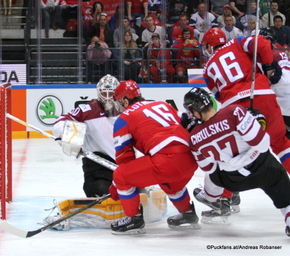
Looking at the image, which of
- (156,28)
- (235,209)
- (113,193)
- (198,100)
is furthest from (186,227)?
(156,28)

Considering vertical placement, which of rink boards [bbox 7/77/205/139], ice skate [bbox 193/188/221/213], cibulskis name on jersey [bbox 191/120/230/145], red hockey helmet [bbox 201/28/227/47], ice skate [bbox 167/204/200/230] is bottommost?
ice skate [bbox 167/204/200/230]

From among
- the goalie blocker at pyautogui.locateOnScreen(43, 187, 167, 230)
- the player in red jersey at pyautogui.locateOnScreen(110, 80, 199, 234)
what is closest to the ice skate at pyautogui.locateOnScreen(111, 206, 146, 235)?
the player in red jersey at pyautogui.locateOnScreen(110, 80, 199, 234)

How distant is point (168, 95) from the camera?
27.5ft

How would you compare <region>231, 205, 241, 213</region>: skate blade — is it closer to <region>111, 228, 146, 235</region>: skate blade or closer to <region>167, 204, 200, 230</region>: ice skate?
<region>167, 204, 200, 230</region>: ice skate

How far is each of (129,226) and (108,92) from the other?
101cm

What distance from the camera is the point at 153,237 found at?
3557 millimetres

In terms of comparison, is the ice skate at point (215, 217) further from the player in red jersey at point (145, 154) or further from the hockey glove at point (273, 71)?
the hockey glove at point (273, 71)

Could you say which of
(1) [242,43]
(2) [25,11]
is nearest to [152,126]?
(1) [242,43]


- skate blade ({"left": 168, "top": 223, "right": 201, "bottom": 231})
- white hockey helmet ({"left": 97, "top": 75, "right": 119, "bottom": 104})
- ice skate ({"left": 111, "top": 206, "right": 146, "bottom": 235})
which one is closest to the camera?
ice skate ({"left": 111, "top": 206, "right": 146, "bottom": 235})

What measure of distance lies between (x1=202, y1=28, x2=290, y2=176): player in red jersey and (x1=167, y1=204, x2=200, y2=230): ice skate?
719 mm

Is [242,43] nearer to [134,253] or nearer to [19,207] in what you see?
[134,253]

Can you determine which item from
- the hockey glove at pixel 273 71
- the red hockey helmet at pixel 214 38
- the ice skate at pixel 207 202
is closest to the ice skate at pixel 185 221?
the ice skate at pixel 207 202

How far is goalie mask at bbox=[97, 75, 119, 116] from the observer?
4.16m

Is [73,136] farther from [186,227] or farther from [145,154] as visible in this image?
[186,227]
